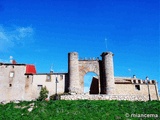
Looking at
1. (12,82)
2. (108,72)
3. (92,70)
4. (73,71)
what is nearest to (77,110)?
(73,71)

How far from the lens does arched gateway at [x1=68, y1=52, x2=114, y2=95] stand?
38094 mm

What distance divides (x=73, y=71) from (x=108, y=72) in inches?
236

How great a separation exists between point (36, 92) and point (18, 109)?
516 inches

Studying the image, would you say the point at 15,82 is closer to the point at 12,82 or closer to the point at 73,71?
the point at 12,82

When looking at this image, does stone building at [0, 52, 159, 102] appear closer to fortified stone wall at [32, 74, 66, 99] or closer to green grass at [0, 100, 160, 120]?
fortified stone wall at [32, 74, 66, 99]

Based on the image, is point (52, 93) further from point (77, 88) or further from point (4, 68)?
point (4, 68)

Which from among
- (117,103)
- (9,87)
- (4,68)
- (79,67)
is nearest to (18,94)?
(9,87)

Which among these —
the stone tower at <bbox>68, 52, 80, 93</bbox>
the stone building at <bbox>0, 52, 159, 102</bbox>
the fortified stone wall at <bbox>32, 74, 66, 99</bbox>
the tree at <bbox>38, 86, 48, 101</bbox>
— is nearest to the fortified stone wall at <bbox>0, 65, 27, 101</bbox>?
the stone building at <bbox>0, 52, 159, 102</bbox>

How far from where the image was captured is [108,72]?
3875 centimetres

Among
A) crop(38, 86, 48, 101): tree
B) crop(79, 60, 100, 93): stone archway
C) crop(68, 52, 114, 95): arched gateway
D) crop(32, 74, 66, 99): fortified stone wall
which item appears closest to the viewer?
crop(38, 86, 48, 101): tree

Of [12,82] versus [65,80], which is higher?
[65,80]

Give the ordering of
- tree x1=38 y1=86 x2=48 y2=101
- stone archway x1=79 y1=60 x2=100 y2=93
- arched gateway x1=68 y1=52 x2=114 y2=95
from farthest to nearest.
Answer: stone archway x1=79 y1=60 x2=100 y2=93 → arched gateway x1=68 y1=52 x2=114 y2=95 → tree x1=38 y1=86 x2=48 y2=101

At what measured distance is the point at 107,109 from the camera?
25.6 meters

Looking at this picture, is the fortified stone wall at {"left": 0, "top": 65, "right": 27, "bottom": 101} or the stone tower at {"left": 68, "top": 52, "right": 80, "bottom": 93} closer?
the stone tower at {"left": 68, "top": 52, "right": 80, "bottom": 93}
